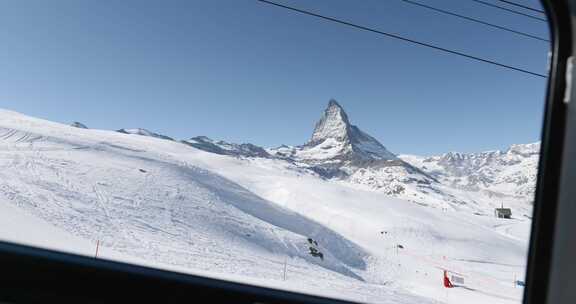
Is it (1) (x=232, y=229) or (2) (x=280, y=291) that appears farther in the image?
(1) (x=232, y=229)

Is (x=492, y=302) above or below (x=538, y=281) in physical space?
below

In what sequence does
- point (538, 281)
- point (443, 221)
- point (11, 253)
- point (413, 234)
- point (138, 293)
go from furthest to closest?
point (443, 221)
point (413, 234)
point (11, 253)
point (138, 293)
point (538, 281)

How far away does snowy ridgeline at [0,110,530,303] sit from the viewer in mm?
7574

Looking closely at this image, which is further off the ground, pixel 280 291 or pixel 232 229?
pixel 280 291

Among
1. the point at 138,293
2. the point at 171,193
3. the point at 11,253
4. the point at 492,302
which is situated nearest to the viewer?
the point at 138,293

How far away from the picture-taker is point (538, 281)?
4.21 feet

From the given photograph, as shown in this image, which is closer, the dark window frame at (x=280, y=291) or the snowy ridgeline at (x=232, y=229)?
the dark window frame at (x=280, y=291)

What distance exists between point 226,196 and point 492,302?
20.5 m

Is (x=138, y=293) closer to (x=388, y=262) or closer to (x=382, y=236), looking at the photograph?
(x=388, y=262)

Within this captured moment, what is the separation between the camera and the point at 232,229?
16828 mm

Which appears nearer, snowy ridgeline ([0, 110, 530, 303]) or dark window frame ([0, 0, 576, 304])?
dark window frame ([0, 0, 576, 304])

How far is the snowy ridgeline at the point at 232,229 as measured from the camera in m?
7.57

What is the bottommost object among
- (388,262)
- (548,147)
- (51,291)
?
(388,262)

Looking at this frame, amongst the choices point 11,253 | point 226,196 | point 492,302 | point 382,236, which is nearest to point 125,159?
point 226,196
